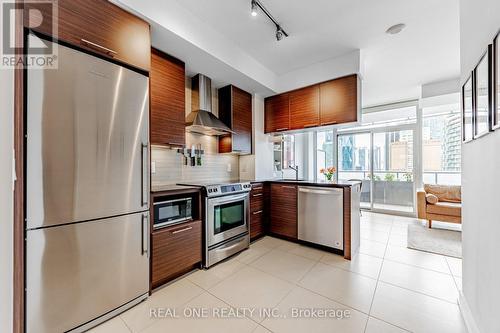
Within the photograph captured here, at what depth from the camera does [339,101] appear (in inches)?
122

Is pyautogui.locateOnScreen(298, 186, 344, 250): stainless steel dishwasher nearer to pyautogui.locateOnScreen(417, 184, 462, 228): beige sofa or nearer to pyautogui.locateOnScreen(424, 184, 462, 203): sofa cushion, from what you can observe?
pyautogui.locateOnScreen(417, 184, 462, 228): beige sofa

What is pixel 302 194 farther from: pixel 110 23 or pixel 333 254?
pixel 110 23

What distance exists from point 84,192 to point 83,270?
0.56 metres

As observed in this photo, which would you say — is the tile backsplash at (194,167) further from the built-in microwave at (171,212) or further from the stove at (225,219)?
the built-in microwave at (171,212)

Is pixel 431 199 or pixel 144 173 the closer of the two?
pixel 144 173

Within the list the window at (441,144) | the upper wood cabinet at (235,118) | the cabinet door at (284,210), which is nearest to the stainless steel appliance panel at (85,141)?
the upper wood cabinet at (235,118)

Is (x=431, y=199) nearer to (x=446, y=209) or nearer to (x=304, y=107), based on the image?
(x=446, y=209)

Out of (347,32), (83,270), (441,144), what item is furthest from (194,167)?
(441,144)

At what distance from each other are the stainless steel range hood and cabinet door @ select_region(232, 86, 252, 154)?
0.24 m

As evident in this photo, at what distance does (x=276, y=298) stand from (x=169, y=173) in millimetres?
2022

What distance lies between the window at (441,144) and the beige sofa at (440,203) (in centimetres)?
73

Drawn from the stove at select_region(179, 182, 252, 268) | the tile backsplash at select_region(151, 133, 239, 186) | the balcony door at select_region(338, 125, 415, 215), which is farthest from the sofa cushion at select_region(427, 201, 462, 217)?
the tile backsplash at select_region(151, 133, 239, 186)

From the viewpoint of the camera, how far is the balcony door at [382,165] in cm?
498

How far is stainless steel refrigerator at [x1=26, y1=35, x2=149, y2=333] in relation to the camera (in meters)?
1.30
